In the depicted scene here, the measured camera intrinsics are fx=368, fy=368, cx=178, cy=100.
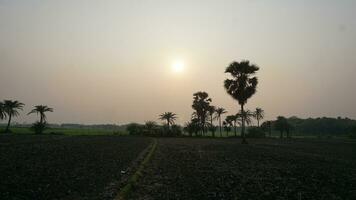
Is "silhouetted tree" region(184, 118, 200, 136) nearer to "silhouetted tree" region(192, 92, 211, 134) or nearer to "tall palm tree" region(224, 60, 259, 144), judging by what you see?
"silhouetted tree" region(192, 92, 211, 134)

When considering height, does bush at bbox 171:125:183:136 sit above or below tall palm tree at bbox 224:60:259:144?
below

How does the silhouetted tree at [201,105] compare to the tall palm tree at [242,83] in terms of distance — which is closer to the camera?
the tall palm tree at [242,83]

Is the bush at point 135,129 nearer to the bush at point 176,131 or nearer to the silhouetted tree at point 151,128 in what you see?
the silhouetted tree at point 151,128

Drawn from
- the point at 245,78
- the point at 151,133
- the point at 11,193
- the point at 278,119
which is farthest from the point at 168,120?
the point at 11,193

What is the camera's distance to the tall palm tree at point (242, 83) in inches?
3221

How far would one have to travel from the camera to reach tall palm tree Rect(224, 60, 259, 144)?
268 ft

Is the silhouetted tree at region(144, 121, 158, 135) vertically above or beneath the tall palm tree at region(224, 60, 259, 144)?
beneath

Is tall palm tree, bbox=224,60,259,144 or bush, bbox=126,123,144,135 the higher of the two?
tall palm tree, bbox=224,60,259,144

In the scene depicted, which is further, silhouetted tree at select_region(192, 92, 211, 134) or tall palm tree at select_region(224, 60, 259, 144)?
silhouetted tree at select_region(192, 92, 211, 134)

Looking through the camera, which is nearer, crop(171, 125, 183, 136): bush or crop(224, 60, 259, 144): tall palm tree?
crop(224, 60, 259, 144): tall palm tree

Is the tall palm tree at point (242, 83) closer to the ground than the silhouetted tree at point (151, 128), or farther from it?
farther from it

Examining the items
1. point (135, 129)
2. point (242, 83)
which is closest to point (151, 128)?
point (135, 129)

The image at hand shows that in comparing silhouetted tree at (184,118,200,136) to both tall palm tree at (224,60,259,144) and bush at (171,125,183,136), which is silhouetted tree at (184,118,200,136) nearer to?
bush at (171,125,183,136)

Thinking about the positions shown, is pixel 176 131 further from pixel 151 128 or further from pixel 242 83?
pixel 242 83
